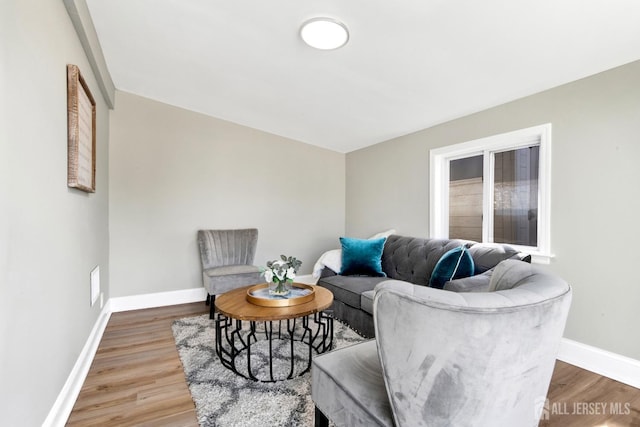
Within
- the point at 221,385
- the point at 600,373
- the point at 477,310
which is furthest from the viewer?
the point at 600,373

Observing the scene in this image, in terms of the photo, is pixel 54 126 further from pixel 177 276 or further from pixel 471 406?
pixel 177 276

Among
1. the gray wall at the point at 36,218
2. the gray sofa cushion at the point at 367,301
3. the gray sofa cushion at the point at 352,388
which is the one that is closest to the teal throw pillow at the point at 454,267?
the gray sofa cushion at the point at 367,301

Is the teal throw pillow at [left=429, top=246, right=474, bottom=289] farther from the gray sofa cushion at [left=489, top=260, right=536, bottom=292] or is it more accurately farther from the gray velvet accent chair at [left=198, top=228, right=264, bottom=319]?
the gray velvet accent chair at [left=198, top=228, right=264, bottom=319]

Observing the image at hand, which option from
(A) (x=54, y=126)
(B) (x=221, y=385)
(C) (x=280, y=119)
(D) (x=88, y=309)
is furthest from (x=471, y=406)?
(C) (x=280, y=119)

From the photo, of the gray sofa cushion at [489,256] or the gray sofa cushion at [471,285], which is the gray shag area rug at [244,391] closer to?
the gray sofa cushion at [471,285]

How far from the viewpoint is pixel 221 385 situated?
1939 mm

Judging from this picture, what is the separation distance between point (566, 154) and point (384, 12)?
5.67 feet

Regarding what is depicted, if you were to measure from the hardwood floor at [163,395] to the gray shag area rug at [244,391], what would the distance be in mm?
75

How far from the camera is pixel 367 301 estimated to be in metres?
2.54

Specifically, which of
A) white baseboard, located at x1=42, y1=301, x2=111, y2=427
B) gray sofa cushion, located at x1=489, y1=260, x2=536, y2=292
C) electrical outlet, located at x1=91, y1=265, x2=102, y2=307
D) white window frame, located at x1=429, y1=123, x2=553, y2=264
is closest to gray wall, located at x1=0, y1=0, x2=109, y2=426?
white baseboard, located at x1=42, y1=301, x2=111, y2=427

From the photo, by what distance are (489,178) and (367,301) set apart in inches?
67.0

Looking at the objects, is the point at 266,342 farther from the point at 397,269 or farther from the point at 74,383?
the point at 397,269

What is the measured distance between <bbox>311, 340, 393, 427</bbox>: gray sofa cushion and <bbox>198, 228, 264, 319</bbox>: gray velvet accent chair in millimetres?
1890

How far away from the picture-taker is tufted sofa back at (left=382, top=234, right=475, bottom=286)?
2.81 meters
